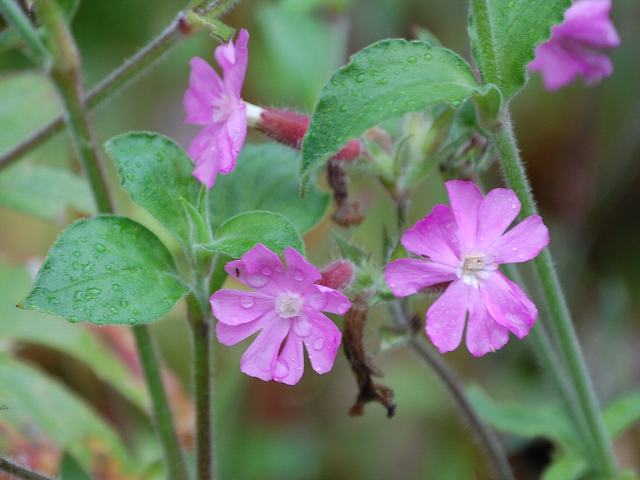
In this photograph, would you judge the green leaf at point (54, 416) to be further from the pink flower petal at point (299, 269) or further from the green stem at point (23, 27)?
the pink flower petal at point (299, 269)

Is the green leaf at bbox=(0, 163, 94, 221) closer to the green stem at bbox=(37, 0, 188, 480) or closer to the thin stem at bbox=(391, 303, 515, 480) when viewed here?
the green stem at bbox=(37, 0, 188, 480)

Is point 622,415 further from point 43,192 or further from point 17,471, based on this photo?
point 43,192

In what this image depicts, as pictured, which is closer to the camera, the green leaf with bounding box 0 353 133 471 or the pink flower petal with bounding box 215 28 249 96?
the pink flower petal with bounding box 215 28 249 96

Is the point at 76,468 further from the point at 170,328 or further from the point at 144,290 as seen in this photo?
the point at 170,328

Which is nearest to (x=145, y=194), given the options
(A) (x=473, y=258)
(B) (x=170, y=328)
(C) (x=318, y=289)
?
(C) (x=318, y=289)

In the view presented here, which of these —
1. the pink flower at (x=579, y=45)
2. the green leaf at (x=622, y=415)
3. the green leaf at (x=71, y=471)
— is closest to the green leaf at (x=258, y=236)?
the green leaf at (x=71, y=471)

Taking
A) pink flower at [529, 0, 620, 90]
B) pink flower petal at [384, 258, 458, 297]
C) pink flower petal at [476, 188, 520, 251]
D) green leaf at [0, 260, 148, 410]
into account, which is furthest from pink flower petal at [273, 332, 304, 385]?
green leaf at [0, 260, 148, 410]

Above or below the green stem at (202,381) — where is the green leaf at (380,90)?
above
